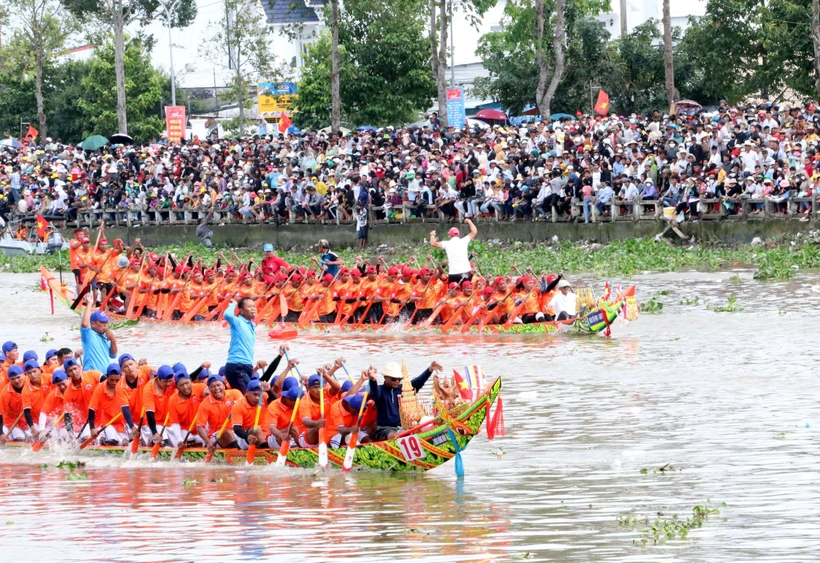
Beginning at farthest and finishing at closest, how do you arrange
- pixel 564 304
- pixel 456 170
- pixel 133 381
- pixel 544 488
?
pixel 456 170, pixel 564 304, pixel 133 381, pixel 544 488

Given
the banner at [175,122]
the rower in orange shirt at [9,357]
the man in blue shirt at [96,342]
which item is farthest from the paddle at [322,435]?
the banner at [175,122]

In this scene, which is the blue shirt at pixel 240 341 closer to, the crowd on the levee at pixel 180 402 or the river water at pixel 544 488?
the crowd on the levee at pixel 180 402

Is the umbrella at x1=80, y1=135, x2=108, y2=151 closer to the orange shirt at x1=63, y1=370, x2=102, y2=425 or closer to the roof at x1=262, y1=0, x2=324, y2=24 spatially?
the roof at x1=262, y1=0, x2=324, y2=24

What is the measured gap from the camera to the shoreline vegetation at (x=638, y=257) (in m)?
24.7

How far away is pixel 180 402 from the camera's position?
12711 mm

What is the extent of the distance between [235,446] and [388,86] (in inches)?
1425

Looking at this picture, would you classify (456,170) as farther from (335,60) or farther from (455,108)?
(335,60)

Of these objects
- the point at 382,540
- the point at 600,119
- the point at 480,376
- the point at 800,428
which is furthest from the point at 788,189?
the point at 382,540

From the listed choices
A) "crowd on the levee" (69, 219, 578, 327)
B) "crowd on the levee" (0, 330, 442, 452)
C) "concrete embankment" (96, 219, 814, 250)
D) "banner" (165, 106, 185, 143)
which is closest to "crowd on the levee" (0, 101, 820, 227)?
"concrete embankment" (96, 219, 814, 250)

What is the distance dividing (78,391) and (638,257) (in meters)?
15.6

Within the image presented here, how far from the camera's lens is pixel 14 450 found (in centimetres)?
1380

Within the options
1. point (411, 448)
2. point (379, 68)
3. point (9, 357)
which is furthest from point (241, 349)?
point (379, 68)

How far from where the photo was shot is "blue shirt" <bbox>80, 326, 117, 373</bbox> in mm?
14172

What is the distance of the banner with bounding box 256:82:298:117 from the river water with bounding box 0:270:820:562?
115ft
